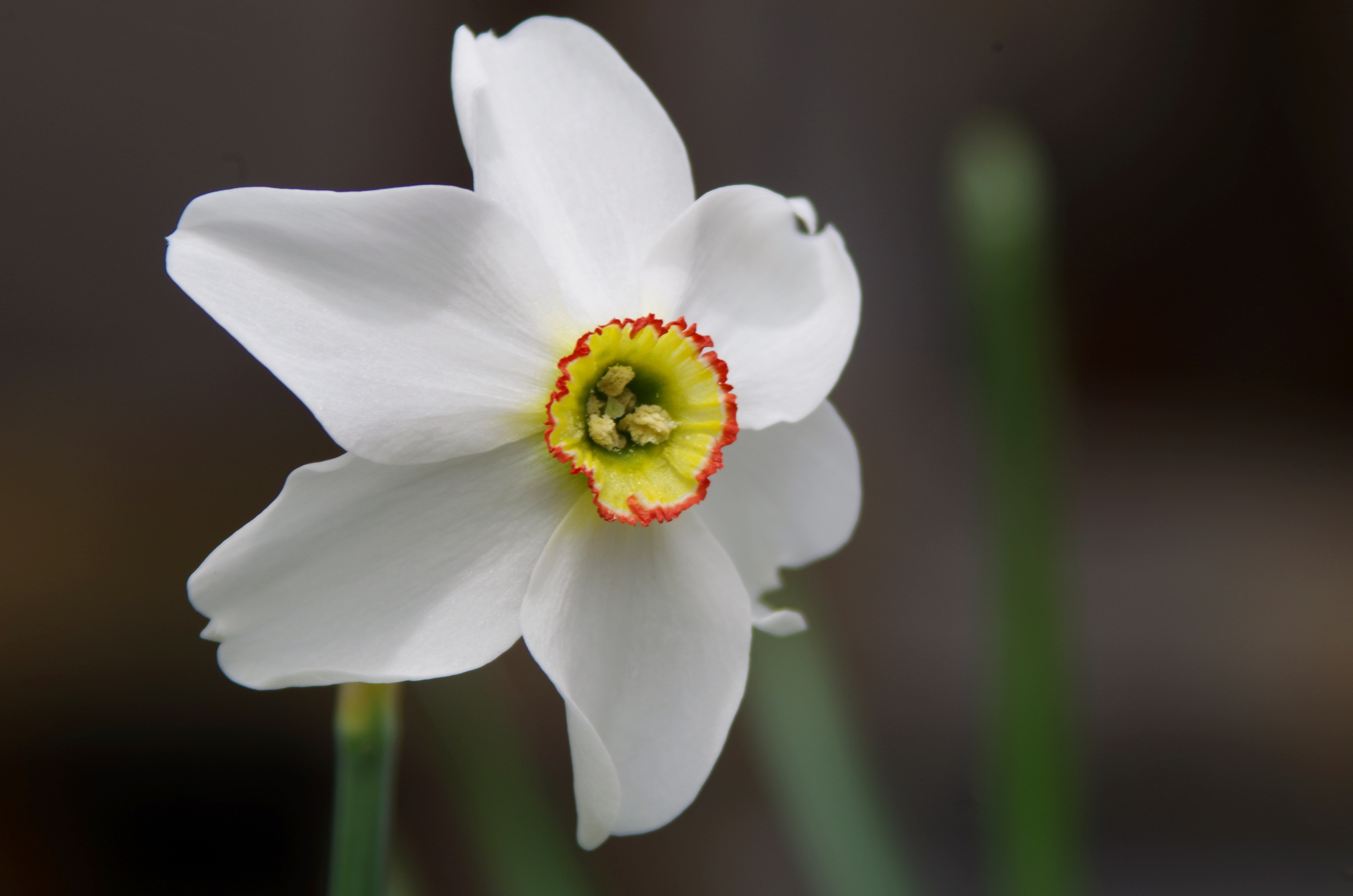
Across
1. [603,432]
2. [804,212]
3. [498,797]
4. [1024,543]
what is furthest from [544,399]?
[498,797]

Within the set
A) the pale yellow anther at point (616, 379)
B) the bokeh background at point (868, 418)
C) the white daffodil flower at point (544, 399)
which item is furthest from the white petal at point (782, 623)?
the bokeh background at point (868, 418)

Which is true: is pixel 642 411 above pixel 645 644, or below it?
above

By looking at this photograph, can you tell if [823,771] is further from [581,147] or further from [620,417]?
[581,147]

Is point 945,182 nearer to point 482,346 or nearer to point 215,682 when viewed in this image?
point 215,682

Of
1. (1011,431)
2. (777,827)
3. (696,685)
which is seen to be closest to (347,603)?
(696,685)

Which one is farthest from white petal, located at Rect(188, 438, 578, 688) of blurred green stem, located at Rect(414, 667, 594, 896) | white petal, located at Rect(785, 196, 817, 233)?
blurred green stem, located at Rect(414, 667, 594, 896)

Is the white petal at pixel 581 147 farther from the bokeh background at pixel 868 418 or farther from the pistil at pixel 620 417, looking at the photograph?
the bokeh background at pixel 868 418

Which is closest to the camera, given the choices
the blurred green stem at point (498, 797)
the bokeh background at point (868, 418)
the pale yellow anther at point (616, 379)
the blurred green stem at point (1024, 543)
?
the pale yellow anther at point (616, 379)
